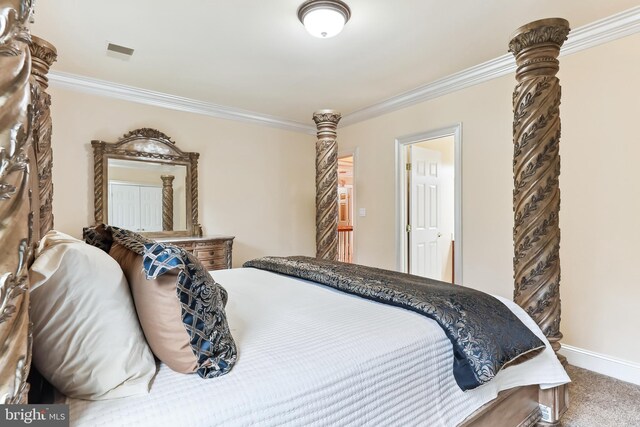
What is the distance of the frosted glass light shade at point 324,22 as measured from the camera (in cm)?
211

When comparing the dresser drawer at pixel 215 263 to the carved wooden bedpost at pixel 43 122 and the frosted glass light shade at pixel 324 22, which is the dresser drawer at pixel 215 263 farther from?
the frosted glass light shade at pixel 324 22

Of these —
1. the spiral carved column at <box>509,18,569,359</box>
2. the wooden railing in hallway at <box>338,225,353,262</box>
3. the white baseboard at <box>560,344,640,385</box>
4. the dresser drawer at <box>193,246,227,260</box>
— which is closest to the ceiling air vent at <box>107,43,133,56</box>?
the dresser drawer at <box>193,246,227,260</box>

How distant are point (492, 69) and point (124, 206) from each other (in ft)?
12.9

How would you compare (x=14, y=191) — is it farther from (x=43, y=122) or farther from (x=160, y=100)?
(x=160, y=100)

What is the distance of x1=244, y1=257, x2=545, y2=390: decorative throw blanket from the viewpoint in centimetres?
121

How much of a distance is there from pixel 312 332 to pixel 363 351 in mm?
211

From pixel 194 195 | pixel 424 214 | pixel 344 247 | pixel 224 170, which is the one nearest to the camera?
pixel 194 195

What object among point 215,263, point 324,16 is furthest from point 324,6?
point 215,263

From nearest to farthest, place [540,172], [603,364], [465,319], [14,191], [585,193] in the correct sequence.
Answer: [14,191]
[465,319]
[540,172]
[603,364]
[585,193]

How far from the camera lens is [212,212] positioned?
4.09 metres

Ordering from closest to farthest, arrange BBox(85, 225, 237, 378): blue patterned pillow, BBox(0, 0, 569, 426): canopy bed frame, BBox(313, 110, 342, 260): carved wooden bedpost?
BBox(85, 225, 237, 378): blue patterned pillow, BBox(0, 0, 569, 426): canopy bed frame, BBox(313, 110, 342, 260): carved wooden bedpost

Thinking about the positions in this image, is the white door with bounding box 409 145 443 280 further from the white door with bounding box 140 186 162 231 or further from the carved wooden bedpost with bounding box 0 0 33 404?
the carved wooden bedpost with bounding box 0 0 33 404

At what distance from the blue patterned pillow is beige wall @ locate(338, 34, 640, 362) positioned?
2723 millimetres

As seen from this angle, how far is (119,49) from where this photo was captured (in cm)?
270
